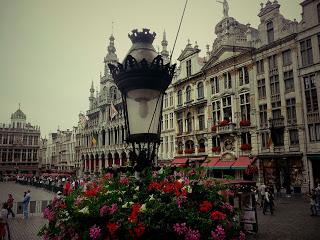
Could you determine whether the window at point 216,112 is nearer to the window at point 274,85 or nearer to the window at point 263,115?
the window at point 263,115

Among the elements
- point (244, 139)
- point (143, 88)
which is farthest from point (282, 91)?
point (143, 88)

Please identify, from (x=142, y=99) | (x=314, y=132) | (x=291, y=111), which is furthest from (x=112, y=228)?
(x=291, y=111)

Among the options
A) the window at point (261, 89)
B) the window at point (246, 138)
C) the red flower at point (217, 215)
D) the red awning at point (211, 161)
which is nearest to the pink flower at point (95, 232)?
the red flower at point (217, 215)

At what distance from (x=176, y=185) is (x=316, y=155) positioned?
2344cm

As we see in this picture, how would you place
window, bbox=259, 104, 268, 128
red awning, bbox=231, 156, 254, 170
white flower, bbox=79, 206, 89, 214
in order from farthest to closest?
red awning, bbox=231, 156, 254, 170
window, bbox=259, 104, 268, 128
white flower, bbox=79, 206, 89, 214

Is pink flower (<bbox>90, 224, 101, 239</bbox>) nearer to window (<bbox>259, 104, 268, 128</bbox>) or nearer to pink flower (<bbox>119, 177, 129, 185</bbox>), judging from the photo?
pink flower (<bbox>119, 177, 129, 185</bbox>)

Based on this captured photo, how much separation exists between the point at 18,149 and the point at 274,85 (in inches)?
3426

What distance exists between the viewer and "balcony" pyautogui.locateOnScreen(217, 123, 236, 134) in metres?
30.3

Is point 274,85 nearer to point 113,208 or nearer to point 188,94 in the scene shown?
point 188,94

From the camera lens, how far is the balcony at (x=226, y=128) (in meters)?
30.3

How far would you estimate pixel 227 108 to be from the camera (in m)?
31.9

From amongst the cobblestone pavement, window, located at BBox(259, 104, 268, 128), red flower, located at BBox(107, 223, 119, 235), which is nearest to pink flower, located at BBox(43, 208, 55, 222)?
red flower, located at BBox(107, 223, 119, 235)

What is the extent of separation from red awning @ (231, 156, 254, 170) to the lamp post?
82.5ft

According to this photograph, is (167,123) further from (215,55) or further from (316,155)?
(316,155)
